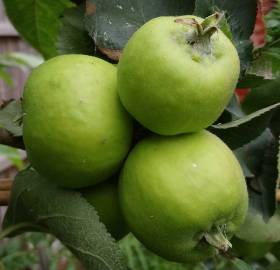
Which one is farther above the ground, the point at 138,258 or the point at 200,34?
the point at 200,34

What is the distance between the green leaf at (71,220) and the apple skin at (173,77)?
12 centimetres

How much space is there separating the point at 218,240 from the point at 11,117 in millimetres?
306

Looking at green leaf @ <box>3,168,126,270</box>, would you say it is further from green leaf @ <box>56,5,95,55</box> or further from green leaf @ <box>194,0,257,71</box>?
green leaf @ <box>194,0,257,71</box>

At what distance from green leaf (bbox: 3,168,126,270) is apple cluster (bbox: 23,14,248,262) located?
0.08 feet

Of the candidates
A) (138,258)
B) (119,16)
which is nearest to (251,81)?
(119,16)

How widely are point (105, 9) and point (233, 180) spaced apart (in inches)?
10.5

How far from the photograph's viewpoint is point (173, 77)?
524 mm

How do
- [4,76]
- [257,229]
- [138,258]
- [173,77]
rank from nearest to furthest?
[173,77] → [257,229] → [4,76] → [138,258]

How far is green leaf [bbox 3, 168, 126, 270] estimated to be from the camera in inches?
22.9

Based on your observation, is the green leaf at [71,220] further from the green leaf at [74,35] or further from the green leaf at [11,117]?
the green leaf at [74,35]

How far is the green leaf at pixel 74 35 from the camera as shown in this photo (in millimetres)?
711

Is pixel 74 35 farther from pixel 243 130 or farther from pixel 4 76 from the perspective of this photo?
pixel 4 76

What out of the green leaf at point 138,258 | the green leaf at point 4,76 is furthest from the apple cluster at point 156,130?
the green leaf at point 138,258

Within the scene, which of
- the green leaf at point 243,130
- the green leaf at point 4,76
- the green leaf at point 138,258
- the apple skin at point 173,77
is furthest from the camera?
the green leaf at point 138,258
